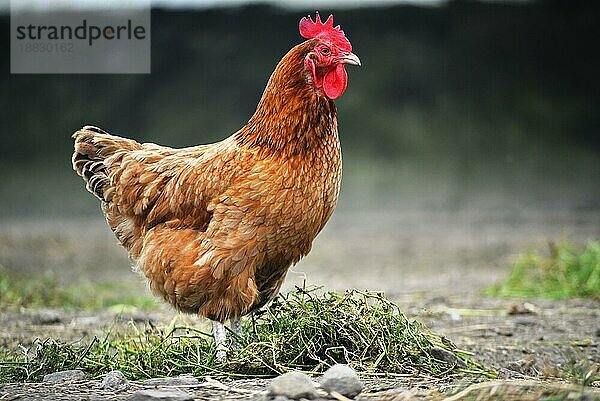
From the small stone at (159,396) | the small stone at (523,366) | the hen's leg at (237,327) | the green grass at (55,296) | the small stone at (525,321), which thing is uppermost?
the green grass at (55,296)

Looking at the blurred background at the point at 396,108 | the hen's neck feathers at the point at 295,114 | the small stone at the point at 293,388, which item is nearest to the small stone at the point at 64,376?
the small stone at the point at 293,388

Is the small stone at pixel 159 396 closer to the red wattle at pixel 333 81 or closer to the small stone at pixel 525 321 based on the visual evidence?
the red wattle at pixel 333 81

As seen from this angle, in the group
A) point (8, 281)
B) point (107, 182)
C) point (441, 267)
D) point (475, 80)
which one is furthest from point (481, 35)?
point (107, 182)

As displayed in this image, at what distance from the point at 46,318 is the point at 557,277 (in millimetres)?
4345

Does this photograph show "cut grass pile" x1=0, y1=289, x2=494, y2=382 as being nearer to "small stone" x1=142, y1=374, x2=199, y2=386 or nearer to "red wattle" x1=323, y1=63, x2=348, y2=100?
"small stone" x1=142, y1=374, x2=199, y2=386

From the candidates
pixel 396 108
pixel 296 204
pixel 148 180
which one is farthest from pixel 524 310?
pixel 396 108

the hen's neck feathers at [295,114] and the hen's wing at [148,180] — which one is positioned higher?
the hen's neck feathers at [295,114]

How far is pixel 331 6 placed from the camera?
12.6 metres

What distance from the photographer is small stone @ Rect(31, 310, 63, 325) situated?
5711 mm

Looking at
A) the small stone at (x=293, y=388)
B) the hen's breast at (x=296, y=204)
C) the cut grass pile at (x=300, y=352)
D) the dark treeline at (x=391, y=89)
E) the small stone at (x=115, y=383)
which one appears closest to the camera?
the small stone at (x=293, y=388)

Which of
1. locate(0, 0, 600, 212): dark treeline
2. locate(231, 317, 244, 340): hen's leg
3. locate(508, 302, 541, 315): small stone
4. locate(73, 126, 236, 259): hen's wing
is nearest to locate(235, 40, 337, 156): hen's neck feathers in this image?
locate(73, 126, 236, 259): hen's wing

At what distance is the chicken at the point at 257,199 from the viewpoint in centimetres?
408

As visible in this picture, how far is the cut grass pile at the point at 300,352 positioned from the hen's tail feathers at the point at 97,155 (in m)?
1.03

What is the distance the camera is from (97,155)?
503 cm
